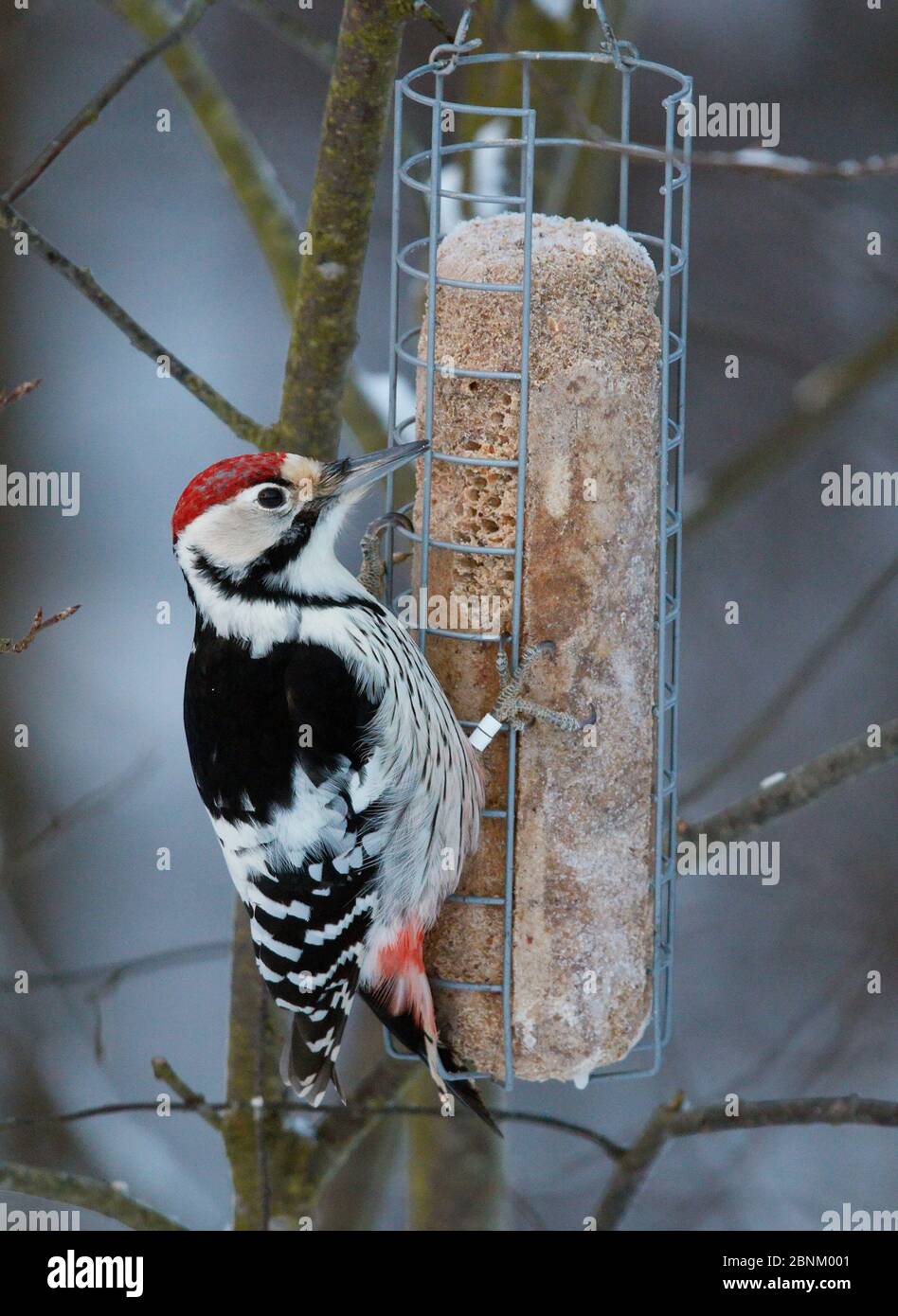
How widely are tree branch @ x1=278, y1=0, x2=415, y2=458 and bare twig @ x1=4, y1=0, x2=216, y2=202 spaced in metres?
0.26

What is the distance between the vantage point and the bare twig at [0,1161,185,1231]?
2521 millimetres

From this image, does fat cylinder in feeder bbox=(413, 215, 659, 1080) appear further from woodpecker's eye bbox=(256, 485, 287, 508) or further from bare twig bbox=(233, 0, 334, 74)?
bare twig bbox=(233, 0, 334, 74)

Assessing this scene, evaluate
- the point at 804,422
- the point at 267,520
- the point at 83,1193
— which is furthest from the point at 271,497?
the point at 804,422

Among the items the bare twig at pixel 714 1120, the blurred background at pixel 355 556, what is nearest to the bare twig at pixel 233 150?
the bare twig at pixel 714 1120

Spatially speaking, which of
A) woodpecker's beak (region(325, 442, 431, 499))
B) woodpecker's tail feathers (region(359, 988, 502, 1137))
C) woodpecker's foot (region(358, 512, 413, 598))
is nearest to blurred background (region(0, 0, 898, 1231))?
woodpecker's foot (region(358, 512, 413, 598))

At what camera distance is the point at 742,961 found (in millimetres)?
6055

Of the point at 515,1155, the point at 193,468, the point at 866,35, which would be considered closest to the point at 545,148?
the point at 193,468

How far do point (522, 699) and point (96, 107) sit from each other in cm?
125

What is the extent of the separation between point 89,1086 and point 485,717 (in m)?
2.52

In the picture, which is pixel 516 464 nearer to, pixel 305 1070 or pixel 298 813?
pixel 298 813

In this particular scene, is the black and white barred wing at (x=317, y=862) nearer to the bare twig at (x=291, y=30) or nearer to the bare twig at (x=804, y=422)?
the bare twig at (x=291, y=30)

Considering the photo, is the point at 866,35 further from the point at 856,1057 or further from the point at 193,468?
the point at 856,1057

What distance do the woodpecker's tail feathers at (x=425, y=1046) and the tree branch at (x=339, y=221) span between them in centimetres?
107

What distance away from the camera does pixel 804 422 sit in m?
3.91
